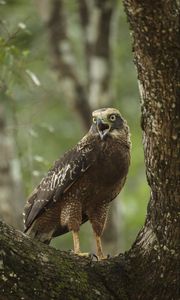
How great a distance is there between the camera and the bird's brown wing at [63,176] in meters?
6.59

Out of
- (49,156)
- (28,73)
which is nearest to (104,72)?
(28,73)

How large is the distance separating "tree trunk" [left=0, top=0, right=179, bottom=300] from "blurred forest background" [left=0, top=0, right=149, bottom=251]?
1740mm

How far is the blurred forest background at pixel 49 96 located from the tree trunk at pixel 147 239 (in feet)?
5.71

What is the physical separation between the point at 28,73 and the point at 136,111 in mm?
8618

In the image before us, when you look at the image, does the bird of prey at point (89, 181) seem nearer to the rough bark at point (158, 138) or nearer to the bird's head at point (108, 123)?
the bird's head at point (108, 123)

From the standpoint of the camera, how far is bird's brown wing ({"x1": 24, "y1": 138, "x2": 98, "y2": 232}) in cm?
659

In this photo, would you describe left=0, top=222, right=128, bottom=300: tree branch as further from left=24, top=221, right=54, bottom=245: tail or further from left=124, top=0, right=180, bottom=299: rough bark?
left=24, top=221, right=54, bottom=245: tail

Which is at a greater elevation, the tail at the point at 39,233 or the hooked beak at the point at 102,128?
the hooked beak at the point at 102,128

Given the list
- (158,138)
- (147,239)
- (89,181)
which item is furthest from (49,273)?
(89,181)

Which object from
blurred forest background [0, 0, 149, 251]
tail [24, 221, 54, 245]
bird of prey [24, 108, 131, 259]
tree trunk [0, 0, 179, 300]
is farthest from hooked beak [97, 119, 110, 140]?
tree trunk [0, 0, 179, 300]

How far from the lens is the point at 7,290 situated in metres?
4.76

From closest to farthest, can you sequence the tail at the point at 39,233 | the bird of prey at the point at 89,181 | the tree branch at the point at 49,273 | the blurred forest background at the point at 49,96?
1. the tree branch at the point at 49,273
2. the bird of prey at the point at 89,181
3. the tail at the point at 39,233
4. the blurred forest background at the point at 49,96

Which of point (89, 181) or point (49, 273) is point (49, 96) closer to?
point (89, 181)

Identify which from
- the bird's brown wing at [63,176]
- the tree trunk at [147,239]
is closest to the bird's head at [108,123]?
the bird's brown wing at [63,176]
